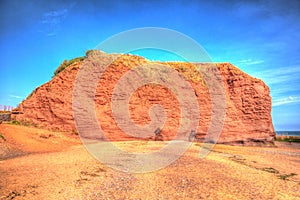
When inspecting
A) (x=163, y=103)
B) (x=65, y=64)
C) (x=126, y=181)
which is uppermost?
(x=65, y=64)

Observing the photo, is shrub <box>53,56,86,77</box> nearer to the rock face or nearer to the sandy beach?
the rock face

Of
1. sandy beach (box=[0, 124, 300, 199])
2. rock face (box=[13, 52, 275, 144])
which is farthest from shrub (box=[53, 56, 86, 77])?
sandy beach (box=[0, 124, 300, 199])

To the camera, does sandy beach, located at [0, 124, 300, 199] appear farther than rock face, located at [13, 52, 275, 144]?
No

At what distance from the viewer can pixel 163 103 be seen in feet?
62.4

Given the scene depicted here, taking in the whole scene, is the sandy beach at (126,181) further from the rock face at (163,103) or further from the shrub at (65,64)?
the shrub at (65,64)

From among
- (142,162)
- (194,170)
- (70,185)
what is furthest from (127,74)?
(70,185)

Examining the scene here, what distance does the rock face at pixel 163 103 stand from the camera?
16219 mm

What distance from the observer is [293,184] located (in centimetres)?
754

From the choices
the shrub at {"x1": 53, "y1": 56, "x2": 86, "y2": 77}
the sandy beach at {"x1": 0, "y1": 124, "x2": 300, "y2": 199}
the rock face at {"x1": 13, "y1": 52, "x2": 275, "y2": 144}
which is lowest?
the sandy beach at {"x1": 0, "y1": 124, "x2": 300, "y2": 199}

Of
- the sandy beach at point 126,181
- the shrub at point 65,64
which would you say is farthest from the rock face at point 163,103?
the sandy beach at point 126,181

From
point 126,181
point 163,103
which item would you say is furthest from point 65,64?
point 126,181

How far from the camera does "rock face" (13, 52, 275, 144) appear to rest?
16219mm

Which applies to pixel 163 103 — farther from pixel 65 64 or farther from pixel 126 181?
pixel 126 181

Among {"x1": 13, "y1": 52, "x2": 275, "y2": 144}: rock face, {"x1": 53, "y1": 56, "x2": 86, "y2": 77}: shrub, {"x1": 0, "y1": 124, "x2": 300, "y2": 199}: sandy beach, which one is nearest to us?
{"x1": 0, "y1": 124, "x2": 300, "y2": 199}: sandy beach
